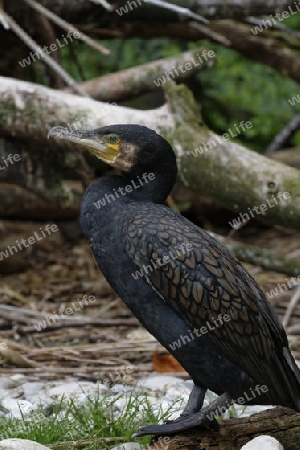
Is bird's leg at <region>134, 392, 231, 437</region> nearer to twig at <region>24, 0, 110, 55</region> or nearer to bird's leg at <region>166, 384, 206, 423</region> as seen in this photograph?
bird's leg at <region>166, 384, 206, 423</region>

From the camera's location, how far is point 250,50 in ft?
22.8

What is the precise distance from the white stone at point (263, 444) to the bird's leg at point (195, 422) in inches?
8.1

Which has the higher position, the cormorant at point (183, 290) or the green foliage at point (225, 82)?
the green foliage at point (225, 82)

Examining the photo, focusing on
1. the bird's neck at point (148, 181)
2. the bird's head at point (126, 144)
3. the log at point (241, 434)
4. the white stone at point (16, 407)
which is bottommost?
the log at point (241, 434)

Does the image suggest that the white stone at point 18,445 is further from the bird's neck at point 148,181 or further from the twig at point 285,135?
the twig at point 285,135

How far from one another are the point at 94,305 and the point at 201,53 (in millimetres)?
2232

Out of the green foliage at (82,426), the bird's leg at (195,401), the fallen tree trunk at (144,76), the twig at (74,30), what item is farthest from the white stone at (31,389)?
the fallen tree trunk at (144,76)

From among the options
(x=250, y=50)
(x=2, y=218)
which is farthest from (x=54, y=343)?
(x=250, y=50)

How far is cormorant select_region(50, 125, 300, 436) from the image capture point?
306 cm

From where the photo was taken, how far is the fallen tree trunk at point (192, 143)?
16.2ft

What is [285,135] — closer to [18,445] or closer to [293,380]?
[293,380]

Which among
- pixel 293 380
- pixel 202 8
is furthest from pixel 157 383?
pixel 202 8

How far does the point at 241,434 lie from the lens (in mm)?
3270

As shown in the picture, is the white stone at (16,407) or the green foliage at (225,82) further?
the green foliage at (225,82)
